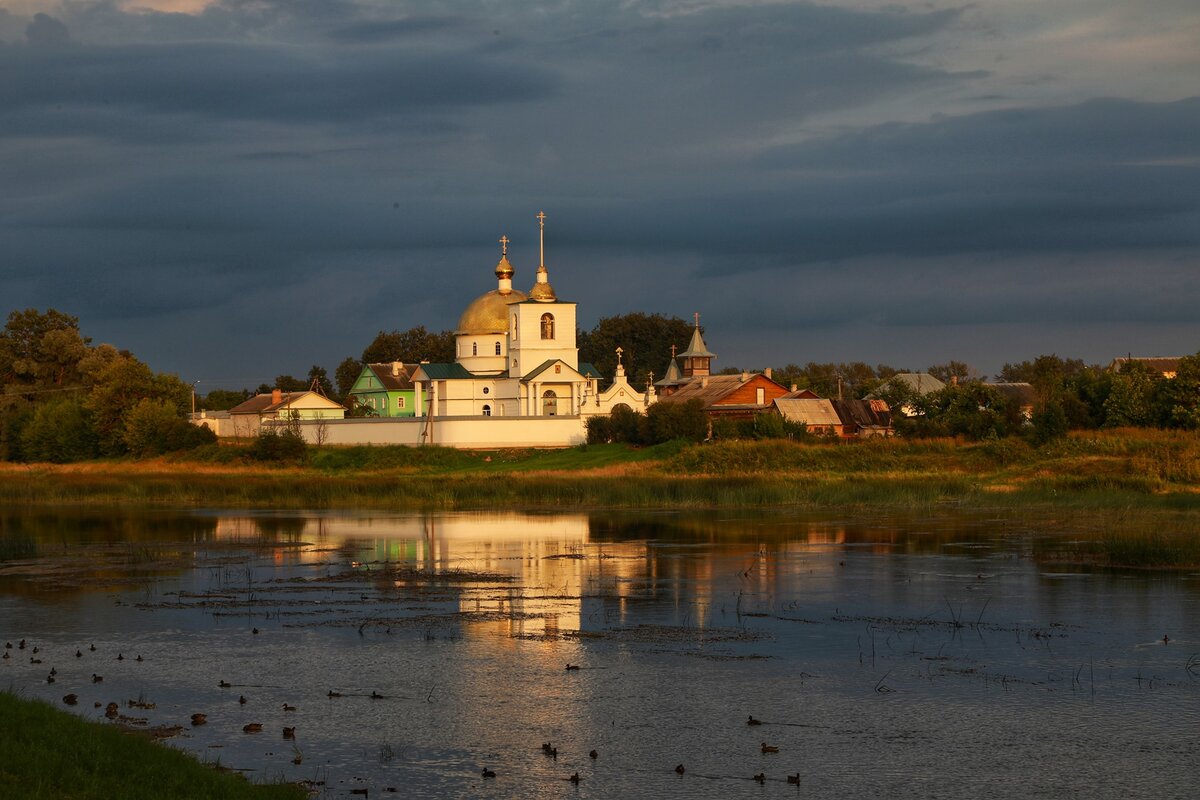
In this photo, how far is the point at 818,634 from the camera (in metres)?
21.9

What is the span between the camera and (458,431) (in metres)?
78.5

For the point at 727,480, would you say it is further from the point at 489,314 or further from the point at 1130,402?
the point at 489,314

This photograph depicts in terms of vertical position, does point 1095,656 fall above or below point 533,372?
below

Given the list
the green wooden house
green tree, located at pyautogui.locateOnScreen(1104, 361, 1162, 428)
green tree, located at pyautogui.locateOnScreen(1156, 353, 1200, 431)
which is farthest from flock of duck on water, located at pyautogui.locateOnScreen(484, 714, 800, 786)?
the green wooden house

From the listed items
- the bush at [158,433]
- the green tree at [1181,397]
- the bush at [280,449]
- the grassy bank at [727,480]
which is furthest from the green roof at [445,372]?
the green tree at [1181,397]

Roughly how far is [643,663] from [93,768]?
29.3ft

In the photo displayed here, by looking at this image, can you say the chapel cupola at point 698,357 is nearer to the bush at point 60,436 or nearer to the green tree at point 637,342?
the green tree at point 637,342

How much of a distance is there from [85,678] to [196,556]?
15437mm

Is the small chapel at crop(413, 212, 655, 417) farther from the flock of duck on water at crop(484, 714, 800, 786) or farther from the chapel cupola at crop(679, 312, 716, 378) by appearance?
the flock of duck on water at crop(484, 714, 800, 786)

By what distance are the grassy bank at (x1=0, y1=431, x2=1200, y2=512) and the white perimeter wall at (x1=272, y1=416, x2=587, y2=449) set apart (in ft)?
23.7

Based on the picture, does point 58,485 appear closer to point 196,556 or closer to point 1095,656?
point 196,556

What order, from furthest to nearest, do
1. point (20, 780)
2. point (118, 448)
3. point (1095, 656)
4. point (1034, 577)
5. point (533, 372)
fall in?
point (533, 372), point (118, 448), point (1034, 577), point (1095, 656), point (20, 780)

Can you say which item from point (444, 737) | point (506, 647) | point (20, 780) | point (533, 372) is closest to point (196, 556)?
point (506, 647)

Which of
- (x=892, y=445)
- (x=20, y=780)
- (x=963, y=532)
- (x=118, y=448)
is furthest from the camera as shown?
(x=118, y=448)
